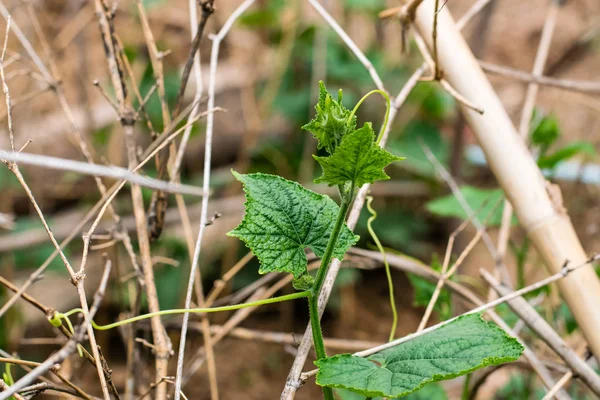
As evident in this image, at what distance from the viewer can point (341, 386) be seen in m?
0.41

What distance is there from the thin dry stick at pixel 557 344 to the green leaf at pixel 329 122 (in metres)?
0.35

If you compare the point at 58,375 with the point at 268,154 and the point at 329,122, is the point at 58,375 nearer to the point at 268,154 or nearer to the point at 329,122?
the point at 329,122

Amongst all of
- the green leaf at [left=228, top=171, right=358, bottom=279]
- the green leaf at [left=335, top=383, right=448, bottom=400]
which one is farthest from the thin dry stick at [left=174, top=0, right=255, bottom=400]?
the green leaf at [left=335, top=383, right=448, bottom=400]

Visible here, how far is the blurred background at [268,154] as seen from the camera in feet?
4.75

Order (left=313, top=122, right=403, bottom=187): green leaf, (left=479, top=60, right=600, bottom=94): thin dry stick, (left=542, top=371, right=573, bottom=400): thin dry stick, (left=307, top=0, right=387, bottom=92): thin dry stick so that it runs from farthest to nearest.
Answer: (left=479, top=60, right=600, bottom=94): thin dry stick, (left=307, top=0, right=387, bottom=92): thin dry stick, (left=542, top=371, right=573, bottom=400): thin dry stick, (left=313, top=122, right=403, bottom=187): green leaf

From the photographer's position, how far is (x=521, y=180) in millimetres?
667

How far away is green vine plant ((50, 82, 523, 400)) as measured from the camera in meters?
0.40

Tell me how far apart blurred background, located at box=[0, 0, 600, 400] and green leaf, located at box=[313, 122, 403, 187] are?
2.96 feet

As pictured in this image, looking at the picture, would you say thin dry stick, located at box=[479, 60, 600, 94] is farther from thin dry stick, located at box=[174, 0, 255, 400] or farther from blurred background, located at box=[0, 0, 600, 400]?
blurred background, located at box=[0, 0, 600, 400]

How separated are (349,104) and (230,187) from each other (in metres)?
0.48

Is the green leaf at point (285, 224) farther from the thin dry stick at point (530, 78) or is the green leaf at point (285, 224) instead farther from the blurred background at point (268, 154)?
the blurred background at point (268, 154)

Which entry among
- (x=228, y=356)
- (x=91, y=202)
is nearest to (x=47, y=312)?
(x=228, y=356)

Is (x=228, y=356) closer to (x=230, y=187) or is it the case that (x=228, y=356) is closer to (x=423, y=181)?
(x=230, y=187)

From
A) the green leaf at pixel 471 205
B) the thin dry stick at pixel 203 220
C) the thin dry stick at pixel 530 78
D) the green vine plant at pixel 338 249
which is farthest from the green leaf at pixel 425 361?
the green leaf at pixel 471 205
